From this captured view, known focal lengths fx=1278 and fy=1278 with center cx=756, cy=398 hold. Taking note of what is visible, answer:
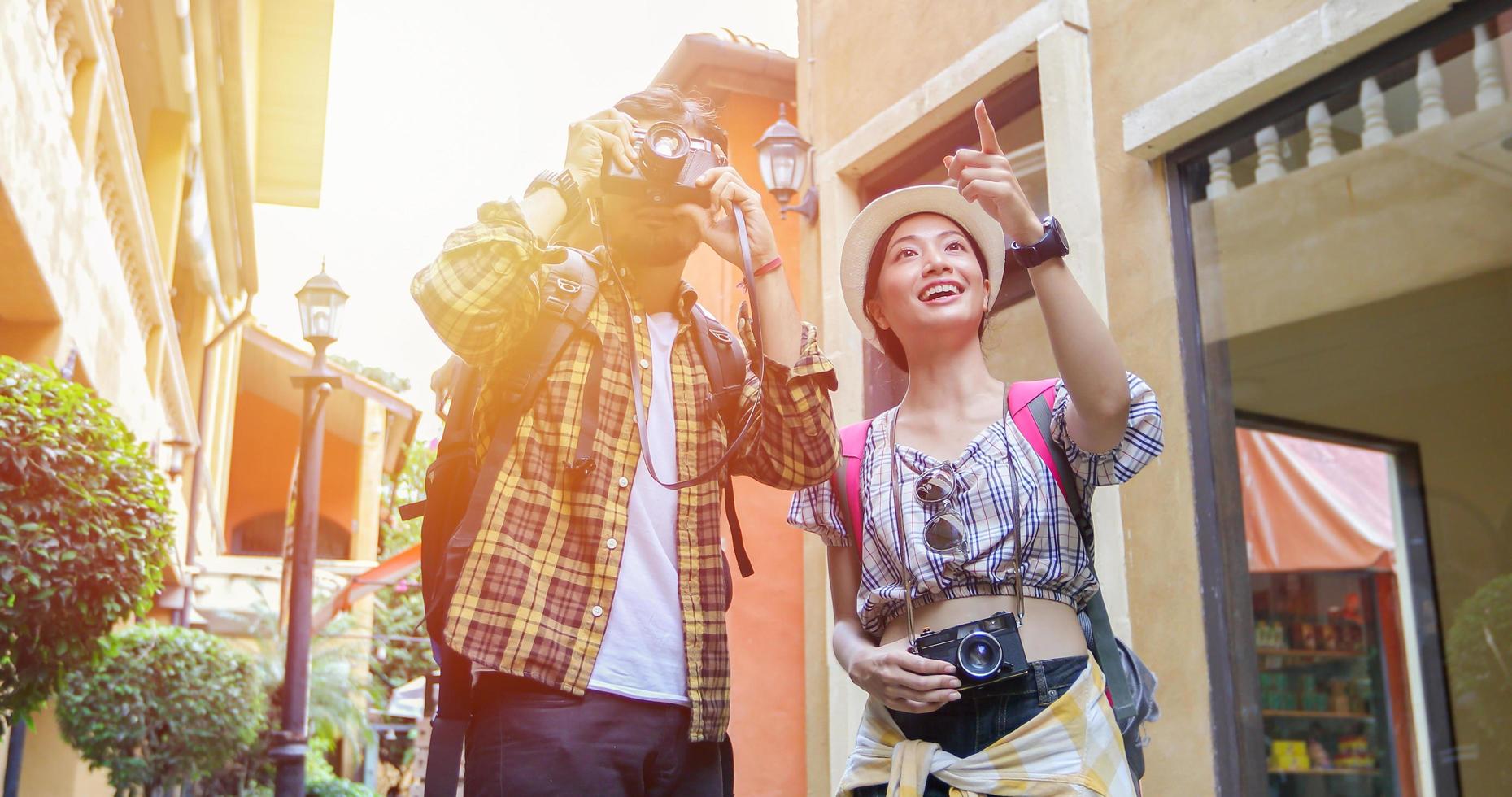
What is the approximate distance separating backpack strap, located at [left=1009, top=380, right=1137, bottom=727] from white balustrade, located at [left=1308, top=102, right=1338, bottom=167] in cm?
247

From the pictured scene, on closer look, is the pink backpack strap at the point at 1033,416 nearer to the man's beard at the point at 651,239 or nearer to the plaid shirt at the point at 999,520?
the plaid shirt at the point at 999,520

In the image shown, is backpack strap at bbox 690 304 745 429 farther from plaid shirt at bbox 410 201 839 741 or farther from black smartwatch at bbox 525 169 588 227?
black smartwatch at bbox 525 169 588 227

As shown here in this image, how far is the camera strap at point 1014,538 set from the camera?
7.38 ft

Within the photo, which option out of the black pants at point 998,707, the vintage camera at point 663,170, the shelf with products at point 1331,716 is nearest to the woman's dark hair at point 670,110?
the vintage camera at point 663,170

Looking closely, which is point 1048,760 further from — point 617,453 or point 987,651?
point 617,453

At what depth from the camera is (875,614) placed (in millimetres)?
2432

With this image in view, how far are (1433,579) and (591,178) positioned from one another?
562 centimetres

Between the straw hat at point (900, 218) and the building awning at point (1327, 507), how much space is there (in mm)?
4416

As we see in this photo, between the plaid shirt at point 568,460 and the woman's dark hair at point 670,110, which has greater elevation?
the woman's dark hair at point 670,110

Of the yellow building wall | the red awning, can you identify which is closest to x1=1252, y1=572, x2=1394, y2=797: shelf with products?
the yellow building wall

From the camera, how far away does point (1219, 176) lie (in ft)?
15.2

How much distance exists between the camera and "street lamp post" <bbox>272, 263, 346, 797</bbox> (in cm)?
1035

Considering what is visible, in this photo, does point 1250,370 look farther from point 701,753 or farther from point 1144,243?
point 701,753

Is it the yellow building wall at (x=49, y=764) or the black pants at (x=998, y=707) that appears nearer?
the black pants at (x=998, y=707)
